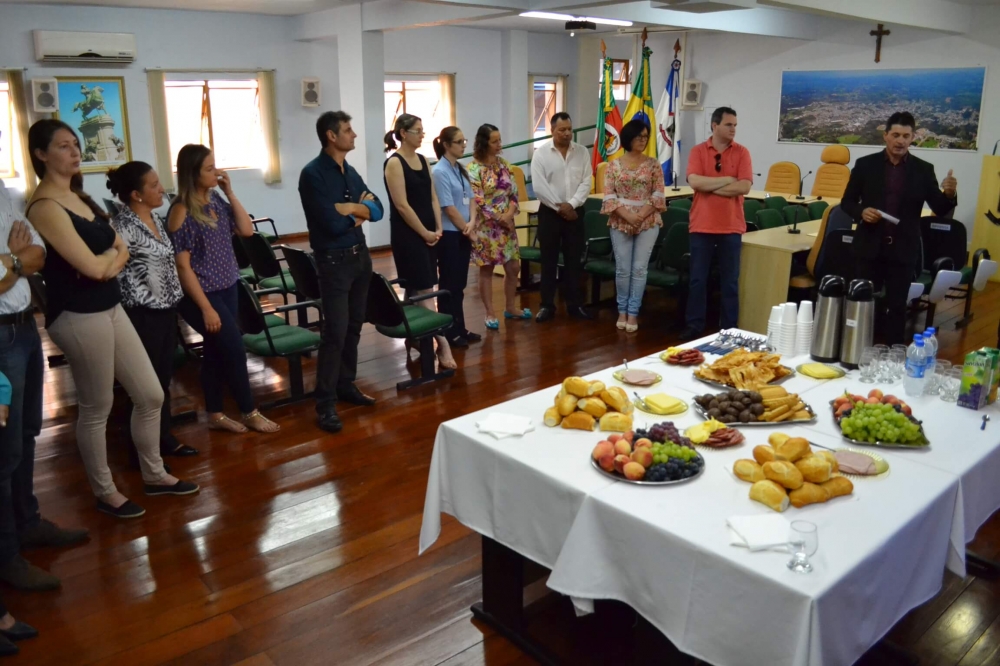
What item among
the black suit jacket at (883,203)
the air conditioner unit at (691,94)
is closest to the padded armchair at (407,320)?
the black suit jacket at (883,203)

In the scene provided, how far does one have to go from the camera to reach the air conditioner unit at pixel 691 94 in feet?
37.2

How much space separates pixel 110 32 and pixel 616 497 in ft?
29.0

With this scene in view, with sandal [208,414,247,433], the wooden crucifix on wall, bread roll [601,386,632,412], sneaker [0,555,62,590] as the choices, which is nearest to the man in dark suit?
bread roll [601,386,632,412]

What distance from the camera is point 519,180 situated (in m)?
8.90

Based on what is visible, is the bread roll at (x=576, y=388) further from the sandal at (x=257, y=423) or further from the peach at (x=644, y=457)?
the sandal at (x=257, y=423)

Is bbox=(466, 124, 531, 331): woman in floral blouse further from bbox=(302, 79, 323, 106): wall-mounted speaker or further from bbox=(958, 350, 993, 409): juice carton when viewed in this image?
bbox=(302, 79, 323, 106): wall-mounted speaker

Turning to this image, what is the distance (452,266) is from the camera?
17.7 feet

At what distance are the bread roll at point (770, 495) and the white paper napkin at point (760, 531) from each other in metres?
0.04

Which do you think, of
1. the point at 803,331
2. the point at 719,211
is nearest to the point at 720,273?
the point at 719,211

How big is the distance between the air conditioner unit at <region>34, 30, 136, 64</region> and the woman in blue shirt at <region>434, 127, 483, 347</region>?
5.22 meters

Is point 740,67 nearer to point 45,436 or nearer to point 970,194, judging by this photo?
point 970,194

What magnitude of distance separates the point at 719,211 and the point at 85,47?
687 cm

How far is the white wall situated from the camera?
329 inches

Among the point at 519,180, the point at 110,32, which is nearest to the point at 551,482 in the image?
the point at 519,180
